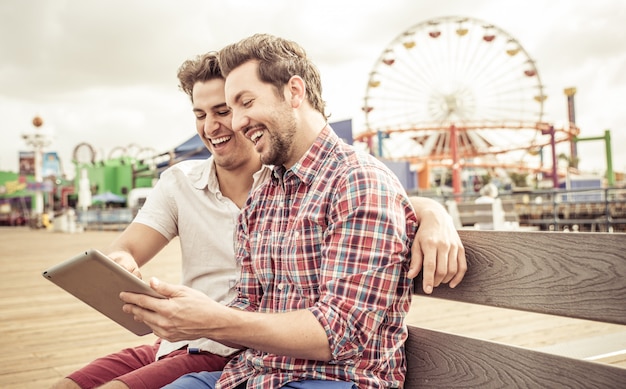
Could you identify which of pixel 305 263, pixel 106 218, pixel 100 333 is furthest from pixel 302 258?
pixel 106 218

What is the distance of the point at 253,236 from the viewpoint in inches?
56.1

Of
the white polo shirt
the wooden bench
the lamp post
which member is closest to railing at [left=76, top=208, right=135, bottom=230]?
the white polo shirt

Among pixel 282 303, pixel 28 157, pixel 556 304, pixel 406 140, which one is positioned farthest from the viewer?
pixel 28 157

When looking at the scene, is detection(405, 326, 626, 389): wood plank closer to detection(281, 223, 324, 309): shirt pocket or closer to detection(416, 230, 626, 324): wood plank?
detection(416, 230, 626, 324): wood plank

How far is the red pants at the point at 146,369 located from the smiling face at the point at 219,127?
21.6 inches

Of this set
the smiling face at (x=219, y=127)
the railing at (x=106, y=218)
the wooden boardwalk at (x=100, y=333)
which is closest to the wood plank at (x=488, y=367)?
the smiling face at (x=219, y=127)

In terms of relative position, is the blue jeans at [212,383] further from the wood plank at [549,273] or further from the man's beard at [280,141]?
the man's beard at [280,141]

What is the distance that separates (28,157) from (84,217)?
3538 centimetres

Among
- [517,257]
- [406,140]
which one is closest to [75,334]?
[517,257]

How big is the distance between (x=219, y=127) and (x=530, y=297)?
1004 millimetres

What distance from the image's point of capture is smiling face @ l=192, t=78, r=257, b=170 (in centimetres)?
175

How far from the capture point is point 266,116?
1.33 meters

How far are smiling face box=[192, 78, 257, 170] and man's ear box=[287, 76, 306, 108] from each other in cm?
45

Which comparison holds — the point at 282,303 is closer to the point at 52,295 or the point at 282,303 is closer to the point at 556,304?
the point at 556,304
